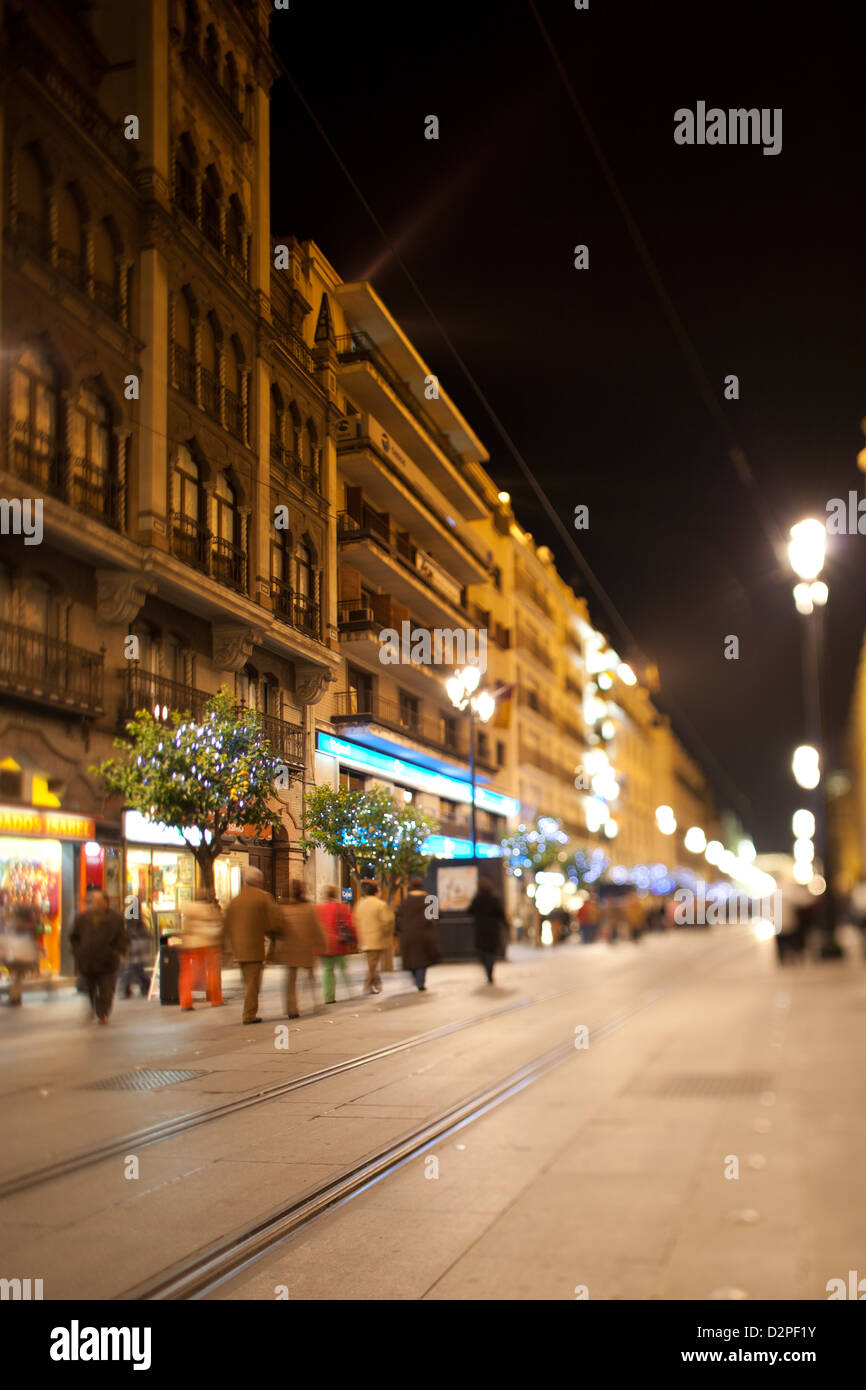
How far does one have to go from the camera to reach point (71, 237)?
387 centimetres

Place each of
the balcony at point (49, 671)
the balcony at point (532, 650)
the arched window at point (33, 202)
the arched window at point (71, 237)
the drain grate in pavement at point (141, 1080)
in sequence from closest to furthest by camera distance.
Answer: the balcony at point (49, 671)
the arched window at point (33, 202)
the arched window at point (71, 237)
the drain grate in pavement at point (141, 1080)
the balcony at point (532, 650)

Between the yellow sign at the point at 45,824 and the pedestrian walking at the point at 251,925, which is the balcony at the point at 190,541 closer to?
the yellow sign at the point at 45,824

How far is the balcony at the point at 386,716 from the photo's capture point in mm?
4316

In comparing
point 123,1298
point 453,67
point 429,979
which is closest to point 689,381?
point 453,67

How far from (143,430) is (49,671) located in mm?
921

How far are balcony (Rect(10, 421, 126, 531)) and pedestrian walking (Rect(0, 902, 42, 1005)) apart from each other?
1.30 m

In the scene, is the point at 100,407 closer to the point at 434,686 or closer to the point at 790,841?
the point at 434,686

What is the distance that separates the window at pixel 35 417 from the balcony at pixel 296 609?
0.98 m

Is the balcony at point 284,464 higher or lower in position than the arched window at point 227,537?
higher

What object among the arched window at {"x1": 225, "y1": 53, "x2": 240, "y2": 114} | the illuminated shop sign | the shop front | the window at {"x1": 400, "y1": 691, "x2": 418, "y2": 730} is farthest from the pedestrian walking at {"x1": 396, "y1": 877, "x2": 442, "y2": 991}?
the arched window at {"x1": 225, "y1": 53, "x2": 240, "y2": 114}

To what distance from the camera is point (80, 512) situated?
3.68m

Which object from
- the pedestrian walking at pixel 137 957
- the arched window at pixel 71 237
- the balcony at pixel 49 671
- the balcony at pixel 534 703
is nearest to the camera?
the balcony at pixel 49 671

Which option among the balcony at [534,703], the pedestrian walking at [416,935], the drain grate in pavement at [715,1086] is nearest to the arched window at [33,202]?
the pedestrian walking at [416,935]

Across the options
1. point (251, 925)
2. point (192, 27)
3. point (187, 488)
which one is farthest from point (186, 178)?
point (251, 925)
